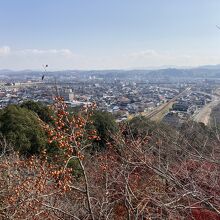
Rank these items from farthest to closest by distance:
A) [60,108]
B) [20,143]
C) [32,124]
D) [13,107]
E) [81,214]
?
[13,107]
[32,124]
[20,143]
[81,214]
[60,108]

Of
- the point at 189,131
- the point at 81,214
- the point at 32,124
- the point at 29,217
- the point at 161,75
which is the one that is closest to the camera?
the point at 29,217

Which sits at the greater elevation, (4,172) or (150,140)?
(4,172)

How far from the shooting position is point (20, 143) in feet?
43.2

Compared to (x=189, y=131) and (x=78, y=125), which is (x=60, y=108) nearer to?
(x=78, y=125)

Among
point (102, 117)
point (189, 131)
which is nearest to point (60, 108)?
point (189, 131)

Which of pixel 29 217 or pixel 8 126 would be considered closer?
pixel 29 217

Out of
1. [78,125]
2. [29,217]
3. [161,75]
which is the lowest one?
[161,75]

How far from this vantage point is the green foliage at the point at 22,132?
1318 cm

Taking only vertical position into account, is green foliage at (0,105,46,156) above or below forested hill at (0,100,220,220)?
below

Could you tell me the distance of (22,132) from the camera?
13602mm

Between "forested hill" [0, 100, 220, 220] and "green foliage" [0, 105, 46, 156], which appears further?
"green foliage" [0, 105, 46, 156]

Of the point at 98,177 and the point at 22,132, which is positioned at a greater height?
the point at 22,132

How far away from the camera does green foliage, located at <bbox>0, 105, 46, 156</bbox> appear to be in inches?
519

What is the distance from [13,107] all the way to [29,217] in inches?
444
